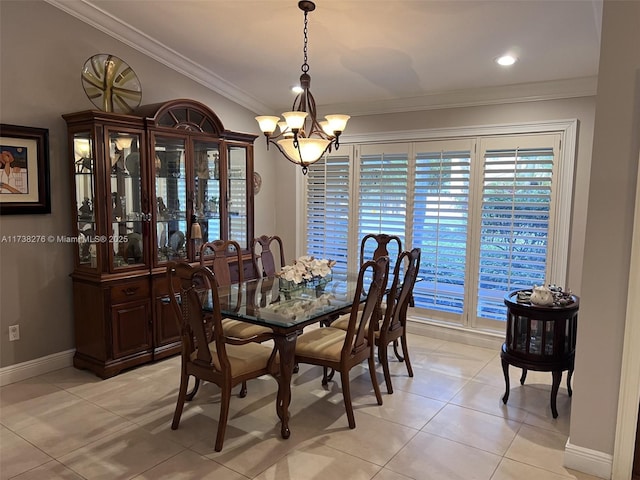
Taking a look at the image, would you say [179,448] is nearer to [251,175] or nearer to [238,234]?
[238,234]

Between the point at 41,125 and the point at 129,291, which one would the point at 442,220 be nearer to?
the point at 129,291

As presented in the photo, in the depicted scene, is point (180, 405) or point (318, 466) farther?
point (180, 405)

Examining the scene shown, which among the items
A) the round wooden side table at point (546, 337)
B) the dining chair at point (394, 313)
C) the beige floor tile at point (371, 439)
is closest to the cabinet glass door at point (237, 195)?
the dining chair at point (394, 313)

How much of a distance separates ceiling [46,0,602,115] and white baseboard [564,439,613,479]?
2656mm

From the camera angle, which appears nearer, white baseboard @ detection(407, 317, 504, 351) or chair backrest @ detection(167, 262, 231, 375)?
chair backrest @ detection(167, 262, 231, 375)

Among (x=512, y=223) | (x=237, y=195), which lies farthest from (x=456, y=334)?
(x=237, y=195)

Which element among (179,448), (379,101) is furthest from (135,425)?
(379,101)

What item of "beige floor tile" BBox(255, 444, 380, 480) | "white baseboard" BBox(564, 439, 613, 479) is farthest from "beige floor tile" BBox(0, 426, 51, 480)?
"white baseboard" BBox(564, 439, 613, 479)

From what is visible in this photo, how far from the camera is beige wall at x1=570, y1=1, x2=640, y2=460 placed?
2201 millimetres

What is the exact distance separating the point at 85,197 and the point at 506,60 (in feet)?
11.9

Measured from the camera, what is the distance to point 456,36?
3.38 meters

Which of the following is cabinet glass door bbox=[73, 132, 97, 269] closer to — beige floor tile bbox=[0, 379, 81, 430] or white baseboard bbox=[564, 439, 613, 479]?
beige floor tile bbox=[0, 379, 81, 430]

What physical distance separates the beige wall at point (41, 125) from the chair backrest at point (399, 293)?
8.86 feet

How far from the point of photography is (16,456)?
2551 mm
